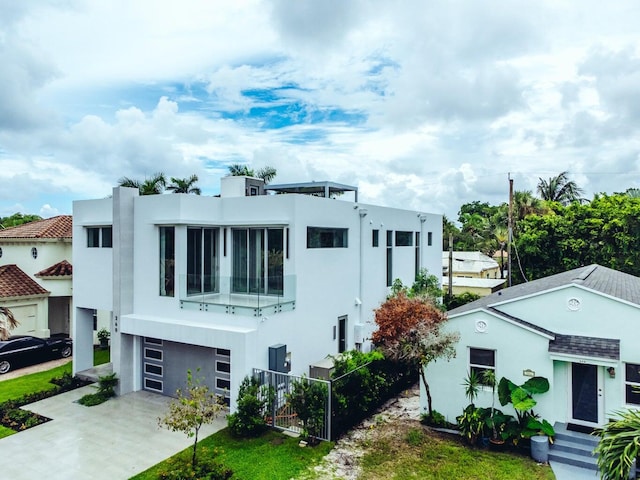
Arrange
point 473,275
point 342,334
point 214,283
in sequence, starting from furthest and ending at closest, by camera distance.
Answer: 1. point 473,275
2. point 342,334
3. point 214,283

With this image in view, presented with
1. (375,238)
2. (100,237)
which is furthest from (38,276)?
(375,238)

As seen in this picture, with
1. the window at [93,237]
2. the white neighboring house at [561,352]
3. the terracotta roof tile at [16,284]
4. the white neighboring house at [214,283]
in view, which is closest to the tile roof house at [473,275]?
the white neighboring house at [214,283]

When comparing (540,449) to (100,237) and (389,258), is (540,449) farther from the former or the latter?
(100,237)

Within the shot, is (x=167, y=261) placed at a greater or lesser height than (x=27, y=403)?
greater

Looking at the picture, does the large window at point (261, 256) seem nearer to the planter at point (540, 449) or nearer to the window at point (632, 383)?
the planter at point (540, 449)

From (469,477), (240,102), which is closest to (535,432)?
(469,477)

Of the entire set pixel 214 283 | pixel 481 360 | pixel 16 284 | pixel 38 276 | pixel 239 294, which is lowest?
pixel 481 360

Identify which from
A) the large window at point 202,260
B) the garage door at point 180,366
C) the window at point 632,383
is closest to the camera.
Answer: the window at point 632,383
